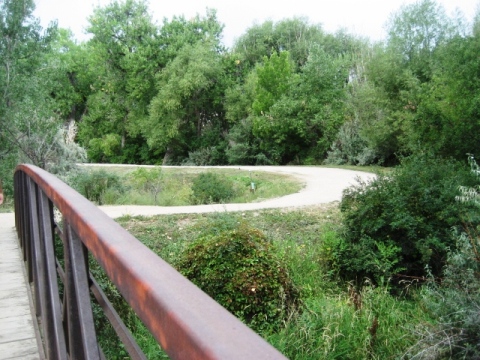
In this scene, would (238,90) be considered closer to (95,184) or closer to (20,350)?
→ (95,184)

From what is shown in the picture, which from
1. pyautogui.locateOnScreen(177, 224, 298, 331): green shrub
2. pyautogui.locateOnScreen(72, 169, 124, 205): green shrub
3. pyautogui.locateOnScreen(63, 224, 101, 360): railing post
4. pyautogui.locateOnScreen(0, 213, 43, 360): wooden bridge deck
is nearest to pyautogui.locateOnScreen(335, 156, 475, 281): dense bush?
pyautogui.locateOnScreen(177, 224, 298, 331): green shrub

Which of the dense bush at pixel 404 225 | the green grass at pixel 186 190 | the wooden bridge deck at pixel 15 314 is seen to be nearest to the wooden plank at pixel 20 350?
the wooden bridge deck at pixel 15 314

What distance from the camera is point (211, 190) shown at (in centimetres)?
1518

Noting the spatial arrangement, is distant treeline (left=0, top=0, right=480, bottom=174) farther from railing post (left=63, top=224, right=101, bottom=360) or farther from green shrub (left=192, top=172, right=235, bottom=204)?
railing post (left=63, top=224, right=101, bottom=360)

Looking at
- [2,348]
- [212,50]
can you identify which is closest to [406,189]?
[2,348]

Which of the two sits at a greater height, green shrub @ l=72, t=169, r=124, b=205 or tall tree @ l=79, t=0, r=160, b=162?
tall tree @ l=79, t=0, r=160, b=162

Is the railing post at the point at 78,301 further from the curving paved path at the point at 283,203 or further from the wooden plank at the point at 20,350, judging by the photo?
the curving paved path at the point at 283,203

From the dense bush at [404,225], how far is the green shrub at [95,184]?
8.65 m

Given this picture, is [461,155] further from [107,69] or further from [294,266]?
[107,69]

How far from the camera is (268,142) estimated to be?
30.2 metres

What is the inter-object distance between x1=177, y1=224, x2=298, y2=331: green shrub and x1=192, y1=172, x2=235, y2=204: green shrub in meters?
8.49

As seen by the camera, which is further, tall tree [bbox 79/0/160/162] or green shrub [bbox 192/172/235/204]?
tall tree [bbox 79/0/160/162]

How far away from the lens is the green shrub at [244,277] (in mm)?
5457

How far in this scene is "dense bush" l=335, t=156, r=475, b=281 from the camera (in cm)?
728
